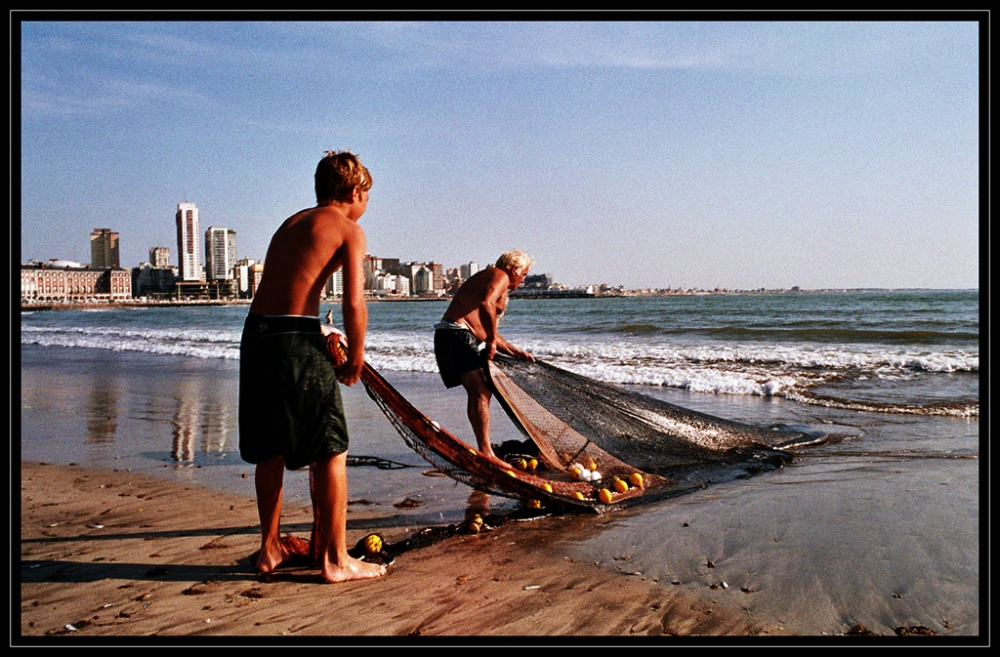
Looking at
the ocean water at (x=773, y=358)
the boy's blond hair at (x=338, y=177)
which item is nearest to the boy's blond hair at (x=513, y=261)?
the ocean water at (x=773, y=358)

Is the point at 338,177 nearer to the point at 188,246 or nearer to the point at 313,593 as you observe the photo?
the point at 313,593

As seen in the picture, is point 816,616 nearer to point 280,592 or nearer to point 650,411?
point 280,592

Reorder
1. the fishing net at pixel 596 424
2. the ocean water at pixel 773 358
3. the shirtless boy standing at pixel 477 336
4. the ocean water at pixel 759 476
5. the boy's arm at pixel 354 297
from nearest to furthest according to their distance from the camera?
the boy's arm at pixel 354 297
the ocean water at pixel 759 476
the fishing net at pixel 596 424
the shirtless boy standing at pixel 477 336
the ocean water at pixel 773 358

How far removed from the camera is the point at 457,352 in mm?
5637

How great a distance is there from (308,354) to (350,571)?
1051 millimetres

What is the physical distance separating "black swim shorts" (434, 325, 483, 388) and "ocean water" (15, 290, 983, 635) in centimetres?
86

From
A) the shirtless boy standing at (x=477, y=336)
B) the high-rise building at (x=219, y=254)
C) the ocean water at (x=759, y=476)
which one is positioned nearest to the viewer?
the ocean water at (x=759, y=476)

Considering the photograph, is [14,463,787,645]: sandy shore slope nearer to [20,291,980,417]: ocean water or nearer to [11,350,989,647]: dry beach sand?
[11,350,989,647]: dry beach sand

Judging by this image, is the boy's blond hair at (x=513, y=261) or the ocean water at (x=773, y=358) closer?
the boy's blond hair at (x=513, y=261)

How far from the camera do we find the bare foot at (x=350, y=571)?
3.37 metres

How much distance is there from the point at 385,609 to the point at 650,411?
3324 mm

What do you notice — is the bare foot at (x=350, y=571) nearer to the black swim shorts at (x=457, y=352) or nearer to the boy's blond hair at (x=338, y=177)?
the boy's blond hair at (x=338, y=177)

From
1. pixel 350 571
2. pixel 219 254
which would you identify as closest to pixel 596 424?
pixel 350 571

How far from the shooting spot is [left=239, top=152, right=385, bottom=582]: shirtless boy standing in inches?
128
